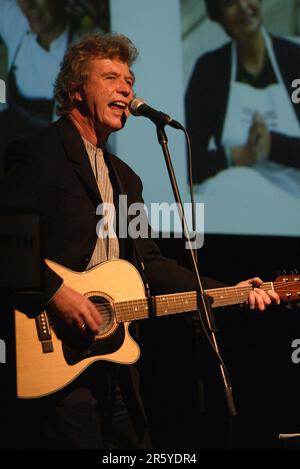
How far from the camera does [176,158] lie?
12.8ft

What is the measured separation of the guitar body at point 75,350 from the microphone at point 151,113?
1.99ft

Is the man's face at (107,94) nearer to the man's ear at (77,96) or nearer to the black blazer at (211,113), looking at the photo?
the man's ear at (77,96)

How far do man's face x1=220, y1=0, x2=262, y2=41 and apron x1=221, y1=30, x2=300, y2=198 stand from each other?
8cm

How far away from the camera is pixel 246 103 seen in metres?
4.17

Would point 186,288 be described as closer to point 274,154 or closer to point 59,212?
point 59,212

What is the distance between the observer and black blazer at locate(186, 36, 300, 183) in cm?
402

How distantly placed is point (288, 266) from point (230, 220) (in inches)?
25.0

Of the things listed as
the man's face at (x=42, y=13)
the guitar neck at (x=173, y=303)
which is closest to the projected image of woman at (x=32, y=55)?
the man's face at (x=42, y=13)

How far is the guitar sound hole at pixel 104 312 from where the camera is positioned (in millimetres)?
2721

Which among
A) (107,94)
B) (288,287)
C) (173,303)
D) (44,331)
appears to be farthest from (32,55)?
(288,287)

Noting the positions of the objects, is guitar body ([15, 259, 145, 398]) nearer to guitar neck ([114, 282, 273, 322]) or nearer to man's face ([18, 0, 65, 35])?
guitar neck ([114, 282, 273, 322])

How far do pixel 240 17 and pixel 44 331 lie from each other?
101 inches

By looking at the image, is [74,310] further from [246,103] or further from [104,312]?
[246,103]

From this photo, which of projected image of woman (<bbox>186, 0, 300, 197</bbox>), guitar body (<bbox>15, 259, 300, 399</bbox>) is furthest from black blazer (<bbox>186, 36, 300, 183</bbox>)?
guitar body (<bbox>15, 259, 300, 399</bbox>)
